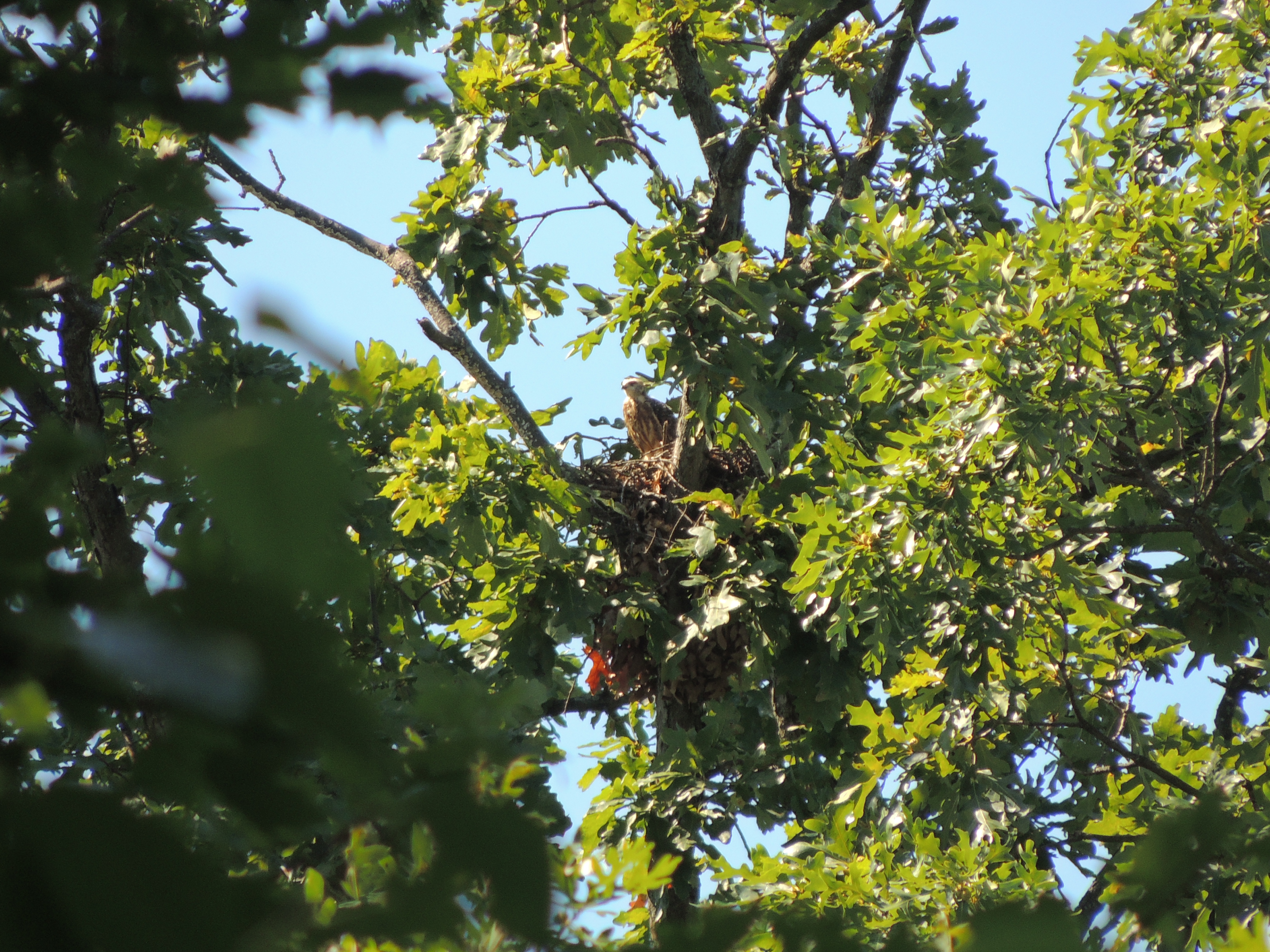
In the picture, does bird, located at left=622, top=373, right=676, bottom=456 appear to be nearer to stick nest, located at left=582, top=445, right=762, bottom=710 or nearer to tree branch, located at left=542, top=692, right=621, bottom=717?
stick nest, located at left=582, top=445, right=762, bottom=710

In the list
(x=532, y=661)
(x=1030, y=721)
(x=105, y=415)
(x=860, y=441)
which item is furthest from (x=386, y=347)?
(x=1030, y=721)

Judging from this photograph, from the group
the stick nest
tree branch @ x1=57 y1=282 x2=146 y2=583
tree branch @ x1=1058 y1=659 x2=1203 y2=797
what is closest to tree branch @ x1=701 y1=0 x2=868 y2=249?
the stick nest

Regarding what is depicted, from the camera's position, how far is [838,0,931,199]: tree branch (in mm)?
5801

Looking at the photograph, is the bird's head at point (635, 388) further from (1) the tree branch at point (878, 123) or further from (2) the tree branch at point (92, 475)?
(2) the tree branch at point (92, 475)

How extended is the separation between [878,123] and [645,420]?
6.47ft

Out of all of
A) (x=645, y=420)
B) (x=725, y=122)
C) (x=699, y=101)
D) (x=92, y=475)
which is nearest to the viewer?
(x=92, y=475)

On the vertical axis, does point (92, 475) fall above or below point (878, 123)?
below

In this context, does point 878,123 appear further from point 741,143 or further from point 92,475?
point 92,475

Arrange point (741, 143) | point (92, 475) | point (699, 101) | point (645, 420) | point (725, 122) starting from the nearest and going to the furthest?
point (92, 475) < point (741, 143) < point (699, 101) < point (725, 122) < point (645, 420)

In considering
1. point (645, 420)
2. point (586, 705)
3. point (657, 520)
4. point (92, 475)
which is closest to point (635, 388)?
point (645, 420)

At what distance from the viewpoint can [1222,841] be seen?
67 centimetres

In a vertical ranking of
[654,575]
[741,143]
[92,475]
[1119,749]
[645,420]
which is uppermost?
[741,143]

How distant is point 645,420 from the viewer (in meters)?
6.45

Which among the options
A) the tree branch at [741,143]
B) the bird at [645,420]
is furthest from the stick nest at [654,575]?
the tree branch at [741,143]
